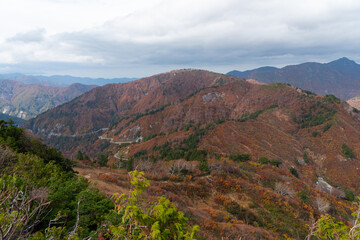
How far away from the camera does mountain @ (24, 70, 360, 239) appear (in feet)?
76.2

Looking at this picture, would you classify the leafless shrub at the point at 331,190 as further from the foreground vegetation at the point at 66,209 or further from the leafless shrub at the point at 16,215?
the leafless shrub at the point at 16,215

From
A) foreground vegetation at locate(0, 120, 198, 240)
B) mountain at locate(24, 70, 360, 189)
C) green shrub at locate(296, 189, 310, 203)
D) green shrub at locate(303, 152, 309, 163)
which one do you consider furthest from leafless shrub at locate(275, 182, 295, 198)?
green shrub at locate(303, 152, 309, 163)

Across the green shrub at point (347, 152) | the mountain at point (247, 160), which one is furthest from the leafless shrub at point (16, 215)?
the green shrub at point (347, 152)

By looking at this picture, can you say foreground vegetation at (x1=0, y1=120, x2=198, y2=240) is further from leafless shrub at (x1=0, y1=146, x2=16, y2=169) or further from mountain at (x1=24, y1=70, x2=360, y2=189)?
mountain at (x1=24, y1=70, x2=360, y2=189)

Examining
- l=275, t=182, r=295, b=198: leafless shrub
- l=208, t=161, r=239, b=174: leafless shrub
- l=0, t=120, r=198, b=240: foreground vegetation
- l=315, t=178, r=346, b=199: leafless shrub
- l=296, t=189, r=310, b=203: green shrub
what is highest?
l=0, t=120, r=198, b=240: foreground vegetation

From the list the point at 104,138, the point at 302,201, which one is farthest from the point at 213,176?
the point at 104,138

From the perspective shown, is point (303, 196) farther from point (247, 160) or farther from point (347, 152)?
point (347, 152)

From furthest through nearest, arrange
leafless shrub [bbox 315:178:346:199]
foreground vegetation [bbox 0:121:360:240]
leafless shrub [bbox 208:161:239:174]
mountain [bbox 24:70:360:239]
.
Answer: leafless shrub [bbox 315:178:346:199]
leafless shrub [bbox 208:161:239:174]
mountain [bbox 24:70:360:239]
foreground vegetation [bbox 0:121:360:240]

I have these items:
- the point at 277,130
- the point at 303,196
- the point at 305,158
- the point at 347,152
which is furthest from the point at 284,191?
the point at 277,130

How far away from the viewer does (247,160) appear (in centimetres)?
5744

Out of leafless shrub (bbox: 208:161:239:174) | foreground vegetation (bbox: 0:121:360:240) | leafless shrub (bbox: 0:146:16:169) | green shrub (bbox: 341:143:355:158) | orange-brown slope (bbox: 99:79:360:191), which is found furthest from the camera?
green shrub (bbox: 341:143:355:158)

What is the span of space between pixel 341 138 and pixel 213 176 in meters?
95.9

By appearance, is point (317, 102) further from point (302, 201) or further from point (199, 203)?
point (199, 203)

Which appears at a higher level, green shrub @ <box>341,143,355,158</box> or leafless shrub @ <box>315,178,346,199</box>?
green shrub @ <box>341,143,355,158</box>
